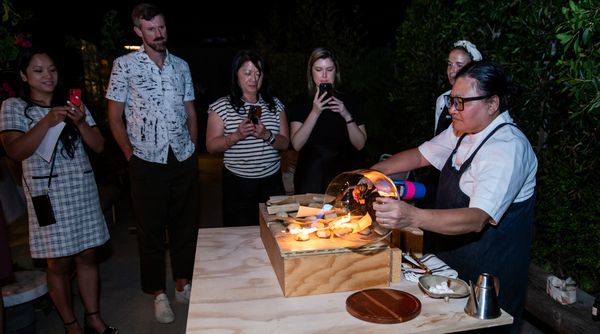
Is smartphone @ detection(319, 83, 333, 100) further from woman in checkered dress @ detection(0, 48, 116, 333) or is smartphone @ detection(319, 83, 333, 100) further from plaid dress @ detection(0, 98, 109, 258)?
plaid dress @ detection(0, 98, 109, 258)

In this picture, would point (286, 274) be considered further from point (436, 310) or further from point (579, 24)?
point (579, 24)

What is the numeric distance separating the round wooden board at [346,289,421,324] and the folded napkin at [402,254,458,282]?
0.18m

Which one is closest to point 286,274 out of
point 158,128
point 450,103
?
point 450,103

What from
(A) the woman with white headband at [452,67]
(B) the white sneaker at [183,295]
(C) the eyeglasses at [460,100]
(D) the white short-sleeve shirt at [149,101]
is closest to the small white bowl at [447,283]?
(C) the eyeglasses at [460,100]

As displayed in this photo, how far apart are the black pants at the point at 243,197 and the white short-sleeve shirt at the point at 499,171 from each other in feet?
5.50

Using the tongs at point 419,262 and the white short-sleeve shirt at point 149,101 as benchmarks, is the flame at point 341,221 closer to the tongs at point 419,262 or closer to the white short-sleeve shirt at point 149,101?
the tongs at point 419,262

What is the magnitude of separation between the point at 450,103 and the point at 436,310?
0.89 m

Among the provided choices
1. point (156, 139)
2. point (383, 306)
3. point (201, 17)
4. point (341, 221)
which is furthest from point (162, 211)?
point (201, 17)

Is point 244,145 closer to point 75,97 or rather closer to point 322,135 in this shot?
point 322,135

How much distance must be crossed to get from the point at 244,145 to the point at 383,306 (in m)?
1.95

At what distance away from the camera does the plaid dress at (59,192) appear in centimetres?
292

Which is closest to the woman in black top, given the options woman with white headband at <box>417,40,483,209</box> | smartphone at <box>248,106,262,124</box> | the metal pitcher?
smartphone at <box>248,106,262,124</box>

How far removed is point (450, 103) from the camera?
2.10 metres

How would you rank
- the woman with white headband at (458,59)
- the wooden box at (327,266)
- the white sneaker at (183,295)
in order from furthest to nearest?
the white sneaker at (183,295), the woman with white headband at (458,59), the wooden box at (327,266)
